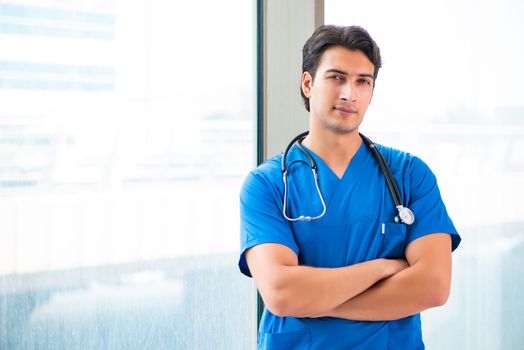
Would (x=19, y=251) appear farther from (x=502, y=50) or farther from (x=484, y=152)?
(x=502, y=50)

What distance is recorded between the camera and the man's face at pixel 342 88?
1.20 meters

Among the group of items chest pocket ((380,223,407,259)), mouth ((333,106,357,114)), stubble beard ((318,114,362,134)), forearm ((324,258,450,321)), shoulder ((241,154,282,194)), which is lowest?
forearm ((324,258,450,321))

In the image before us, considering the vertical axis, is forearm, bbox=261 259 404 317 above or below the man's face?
below

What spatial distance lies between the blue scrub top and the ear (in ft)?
0.55

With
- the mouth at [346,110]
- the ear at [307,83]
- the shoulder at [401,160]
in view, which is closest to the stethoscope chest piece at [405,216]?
the shoulder at [401,160]

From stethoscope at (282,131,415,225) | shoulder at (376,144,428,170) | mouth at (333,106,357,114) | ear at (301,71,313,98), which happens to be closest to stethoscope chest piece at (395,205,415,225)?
stethoscope at (282,131,415,225)

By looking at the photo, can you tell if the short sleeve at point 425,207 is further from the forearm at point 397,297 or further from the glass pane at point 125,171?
the glass pane at point 125,171

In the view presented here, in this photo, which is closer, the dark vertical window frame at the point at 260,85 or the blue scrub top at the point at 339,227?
the blue scrub top at the point at 339,227

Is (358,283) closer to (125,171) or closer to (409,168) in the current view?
(409,168)

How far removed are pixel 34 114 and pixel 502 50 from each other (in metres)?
1.58

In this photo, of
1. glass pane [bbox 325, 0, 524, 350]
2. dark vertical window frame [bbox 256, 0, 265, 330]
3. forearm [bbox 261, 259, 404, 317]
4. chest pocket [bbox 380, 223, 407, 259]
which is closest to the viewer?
forearm [bbox 261, 259, 404, 317]

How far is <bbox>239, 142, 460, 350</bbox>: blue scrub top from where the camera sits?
1.14 meters

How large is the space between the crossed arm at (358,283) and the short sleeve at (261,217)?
19mm

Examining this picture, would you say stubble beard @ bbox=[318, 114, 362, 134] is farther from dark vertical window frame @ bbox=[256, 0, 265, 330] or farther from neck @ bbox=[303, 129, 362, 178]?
dark vertical window frame @ bbox=[256, 0, 265, 330]
